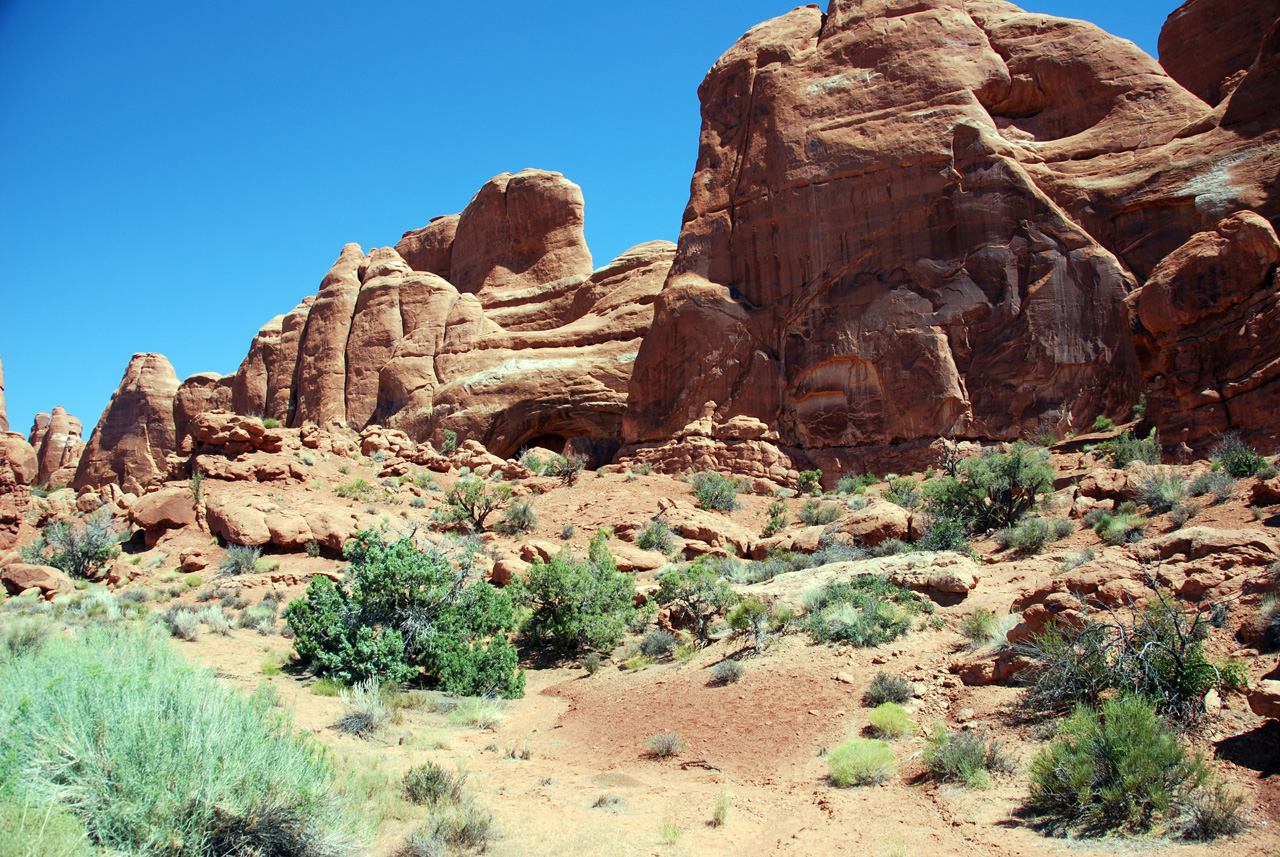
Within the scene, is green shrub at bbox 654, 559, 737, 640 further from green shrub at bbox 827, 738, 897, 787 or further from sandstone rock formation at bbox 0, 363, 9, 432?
sandstone rock formation at bbox 0, 363, 9, 432

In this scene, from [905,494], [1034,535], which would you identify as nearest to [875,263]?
[905,494]

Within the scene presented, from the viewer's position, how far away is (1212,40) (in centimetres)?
2752

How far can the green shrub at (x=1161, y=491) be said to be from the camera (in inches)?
460

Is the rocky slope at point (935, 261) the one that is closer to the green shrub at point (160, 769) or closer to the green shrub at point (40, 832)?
the green shrub at point (160, 769)

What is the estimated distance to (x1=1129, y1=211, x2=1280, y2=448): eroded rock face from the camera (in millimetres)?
16266

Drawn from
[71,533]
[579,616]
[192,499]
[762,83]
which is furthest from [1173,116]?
[71,533]

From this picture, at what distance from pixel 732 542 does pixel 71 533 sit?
1306 cm

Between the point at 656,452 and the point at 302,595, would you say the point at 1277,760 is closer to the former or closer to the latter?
the point at 302,595

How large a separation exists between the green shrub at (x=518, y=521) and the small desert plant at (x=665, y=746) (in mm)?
11906

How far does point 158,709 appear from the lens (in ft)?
15.2

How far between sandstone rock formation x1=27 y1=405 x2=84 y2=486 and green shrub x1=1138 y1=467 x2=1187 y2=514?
163 ft

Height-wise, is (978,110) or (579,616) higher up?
(978,110)

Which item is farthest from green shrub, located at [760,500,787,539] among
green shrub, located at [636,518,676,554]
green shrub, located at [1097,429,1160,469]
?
green shrub, located at [1097,429,1160,469]

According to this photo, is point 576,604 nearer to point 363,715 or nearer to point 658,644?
point 658,644
